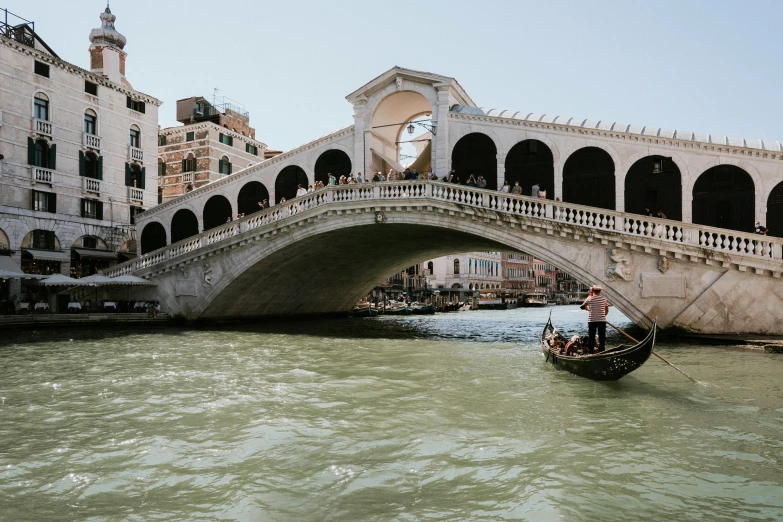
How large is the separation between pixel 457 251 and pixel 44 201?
52.0 feet

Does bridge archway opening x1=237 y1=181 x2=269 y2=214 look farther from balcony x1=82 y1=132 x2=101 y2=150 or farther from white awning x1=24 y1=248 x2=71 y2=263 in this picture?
white awning x1=24 y1=248 x2=71 y2=263

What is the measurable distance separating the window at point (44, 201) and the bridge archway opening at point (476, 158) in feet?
48.5

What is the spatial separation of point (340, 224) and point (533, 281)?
61.1 meters

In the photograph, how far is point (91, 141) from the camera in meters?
22.1

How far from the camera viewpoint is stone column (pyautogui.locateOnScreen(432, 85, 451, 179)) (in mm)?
17625

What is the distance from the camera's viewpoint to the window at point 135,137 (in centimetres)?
2425

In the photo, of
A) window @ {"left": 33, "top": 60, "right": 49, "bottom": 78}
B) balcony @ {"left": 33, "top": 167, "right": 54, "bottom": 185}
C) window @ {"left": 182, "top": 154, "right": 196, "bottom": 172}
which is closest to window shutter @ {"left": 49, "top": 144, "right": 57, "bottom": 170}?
balcony @ {"left": 33, "top": 167, "right": 54, "bottom": 185}

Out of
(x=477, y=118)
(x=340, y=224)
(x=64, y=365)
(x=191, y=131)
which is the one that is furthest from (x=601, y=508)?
(x=191, y=131)

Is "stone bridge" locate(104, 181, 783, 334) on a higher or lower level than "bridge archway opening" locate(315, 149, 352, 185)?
lower

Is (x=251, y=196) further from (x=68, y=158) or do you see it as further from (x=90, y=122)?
(x=90, y=122)

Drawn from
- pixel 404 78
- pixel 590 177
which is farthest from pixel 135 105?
pixel 590 177

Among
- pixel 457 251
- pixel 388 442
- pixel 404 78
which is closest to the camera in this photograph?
pixel 388 442

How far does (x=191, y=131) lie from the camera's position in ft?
99.6

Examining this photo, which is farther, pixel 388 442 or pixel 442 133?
pixel 442 133
